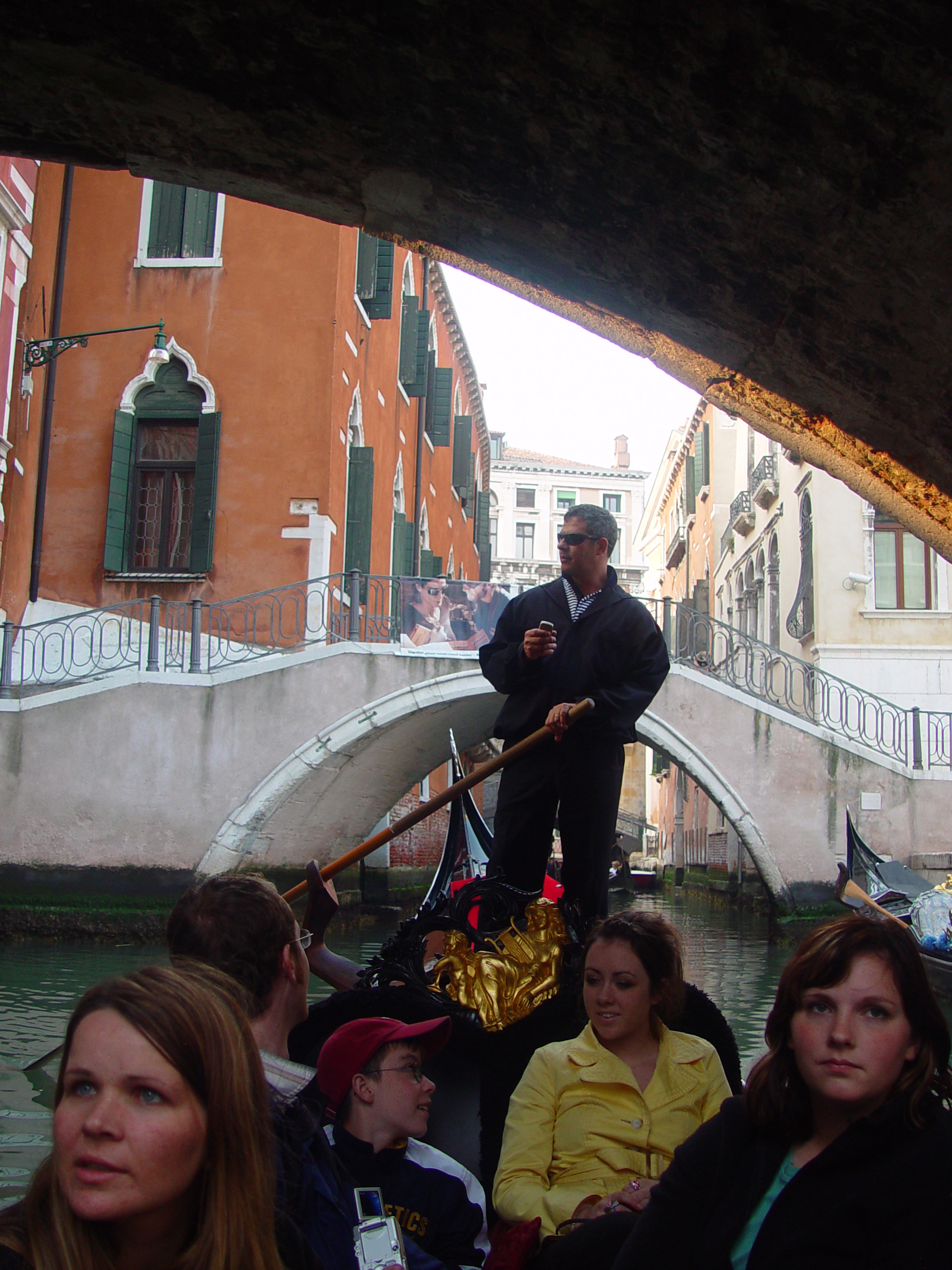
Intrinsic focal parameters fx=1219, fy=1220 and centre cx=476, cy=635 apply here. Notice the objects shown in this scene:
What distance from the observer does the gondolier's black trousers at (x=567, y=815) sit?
2.24 m

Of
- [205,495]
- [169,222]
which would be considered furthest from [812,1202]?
[169,222]

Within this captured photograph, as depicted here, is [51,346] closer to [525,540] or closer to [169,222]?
[169,222]

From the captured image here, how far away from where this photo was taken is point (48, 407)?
9.17 m

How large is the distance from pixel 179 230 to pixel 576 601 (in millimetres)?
8304

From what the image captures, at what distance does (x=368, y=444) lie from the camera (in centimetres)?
1093

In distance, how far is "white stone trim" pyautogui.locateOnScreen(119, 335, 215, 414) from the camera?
9422 mm

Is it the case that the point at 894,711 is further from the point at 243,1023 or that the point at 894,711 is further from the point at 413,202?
the point at 243,1023

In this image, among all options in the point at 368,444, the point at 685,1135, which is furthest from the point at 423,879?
the point at 685,1135

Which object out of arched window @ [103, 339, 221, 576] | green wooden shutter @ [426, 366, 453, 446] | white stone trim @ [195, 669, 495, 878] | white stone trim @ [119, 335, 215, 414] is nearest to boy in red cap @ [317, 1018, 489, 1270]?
white stone trim @ [195, 669, 495, 878]

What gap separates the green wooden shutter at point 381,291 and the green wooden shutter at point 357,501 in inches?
53.0

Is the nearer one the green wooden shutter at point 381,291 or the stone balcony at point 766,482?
the green wooden shutter at point 381,291

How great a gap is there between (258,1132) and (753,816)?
8.31 meters

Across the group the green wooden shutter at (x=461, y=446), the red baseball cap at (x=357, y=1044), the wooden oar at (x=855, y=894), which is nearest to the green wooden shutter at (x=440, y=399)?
the green wooden shutter at (x=461, y=446)

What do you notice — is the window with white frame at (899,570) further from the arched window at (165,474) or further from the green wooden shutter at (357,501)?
the arched window at (165,474)
